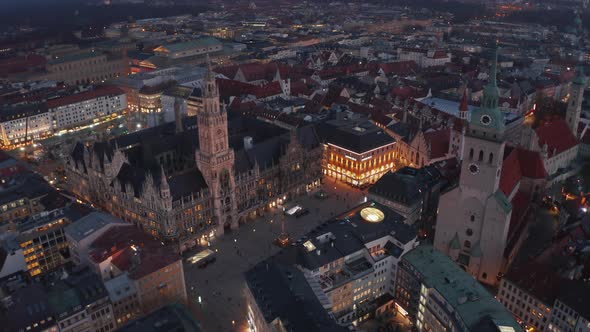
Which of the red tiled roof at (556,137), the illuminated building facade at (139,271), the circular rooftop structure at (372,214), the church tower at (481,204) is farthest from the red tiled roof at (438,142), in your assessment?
the illuminated building facade at (139,271)

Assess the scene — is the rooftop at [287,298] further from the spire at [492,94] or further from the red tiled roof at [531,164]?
the red tiled roof at [531,164]

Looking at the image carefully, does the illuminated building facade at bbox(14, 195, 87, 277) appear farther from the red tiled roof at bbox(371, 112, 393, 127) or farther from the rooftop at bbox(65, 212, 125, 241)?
the red tiled roof at bbox(371, 112, 393, 127)

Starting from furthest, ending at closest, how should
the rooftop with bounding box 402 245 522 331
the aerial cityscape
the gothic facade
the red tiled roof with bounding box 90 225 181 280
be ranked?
the gothic facade → the red tiled roof with bounding box 90 225 181 280 → the aerial cityscape → the rooftop with bounding box 402 245 522 331

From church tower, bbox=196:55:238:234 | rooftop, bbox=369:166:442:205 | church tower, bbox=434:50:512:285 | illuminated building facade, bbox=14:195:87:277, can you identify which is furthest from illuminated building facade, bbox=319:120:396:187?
illuminated building facade, bbox=14:195:87:277

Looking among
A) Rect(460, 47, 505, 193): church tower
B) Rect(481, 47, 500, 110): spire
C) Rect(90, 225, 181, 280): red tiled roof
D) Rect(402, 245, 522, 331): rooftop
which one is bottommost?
Rect(90, 225, 181, 280): red tiled roof

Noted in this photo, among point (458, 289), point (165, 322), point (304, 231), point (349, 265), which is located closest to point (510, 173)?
point (458, 289)

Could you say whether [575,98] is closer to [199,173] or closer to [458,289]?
[458,289]

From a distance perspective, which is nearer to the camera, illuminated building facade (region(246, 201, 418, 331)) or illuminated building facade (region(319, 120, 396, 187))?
illuminated building facade (region(246, 201, 418, 331))
